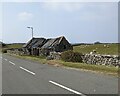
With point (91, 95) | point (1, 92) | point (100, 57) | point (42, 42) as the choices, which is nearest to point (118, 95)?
point (91, 95)

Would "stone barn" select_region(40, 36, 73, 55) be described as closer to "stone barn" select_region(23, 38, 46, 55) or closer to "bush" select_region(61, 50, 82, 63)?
"stone barn" select_region(23, 38, 46, 55)

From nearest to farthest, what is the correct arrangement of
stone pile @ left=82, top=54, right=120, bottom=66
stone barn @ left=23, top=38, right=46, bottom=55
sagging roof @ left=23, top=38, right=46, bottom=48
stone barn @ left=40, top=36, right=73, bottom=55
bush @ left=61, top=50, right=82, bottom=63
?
stone pile @ left=82, top=54, right=120, bottom=66, bush @ left=61, top=50, right=82, bottom=63, stone barn @ left=40, top=36, right=73, bottom=55, stone barn @ left=23, top=38, right=46, bottom=55, sagging roof @ left=23, top=38, right=46, bottom=48

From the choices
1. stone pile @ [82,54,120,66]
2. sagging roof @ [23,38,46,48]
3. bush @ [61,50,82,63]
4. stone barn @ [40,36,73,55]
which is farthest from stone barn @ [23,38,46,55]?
stone pile @ [82,54,120,66]

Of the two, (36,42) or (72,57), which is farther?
(36,42)

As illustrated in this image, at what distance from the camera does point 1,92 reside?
43.0 feet

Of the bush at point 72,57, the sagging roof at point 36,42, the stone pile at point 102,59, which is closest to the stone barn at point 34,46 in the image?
the sagging roof at point 36,42

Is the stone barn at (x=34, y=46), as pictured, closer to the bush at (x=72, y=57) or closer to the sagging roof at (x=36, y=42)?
the sagging roof at (x=36, y=42)

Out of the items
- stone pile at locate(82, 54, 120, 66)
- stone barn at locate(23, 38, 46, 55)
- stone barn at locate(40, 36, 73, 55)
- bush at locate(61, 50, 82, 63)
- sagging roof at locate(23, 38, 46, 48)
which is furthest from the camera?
sagging roof at locate(23, 38, 46, 48)

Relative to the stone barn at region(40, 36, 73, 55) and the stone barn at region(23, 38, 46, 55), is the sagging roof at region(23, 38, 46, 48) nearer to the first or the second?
the stone barn at region(23, 38, 46, 55)

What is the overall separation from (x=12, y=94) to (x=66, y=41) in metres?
66.5

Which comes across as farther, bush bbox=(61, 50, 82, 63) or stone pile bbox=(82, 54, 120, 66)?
bush bbox=(61, 50, 82, 63)

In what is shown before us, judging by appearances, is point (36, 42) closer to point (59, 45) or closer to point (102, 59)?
point (59, 45)

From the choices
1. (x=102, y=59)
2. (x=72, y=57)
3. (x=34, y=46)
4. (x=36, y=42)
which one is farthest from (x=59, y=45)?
(x=102, y=59)

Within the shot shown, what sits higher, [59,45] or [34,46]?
[59,45]
